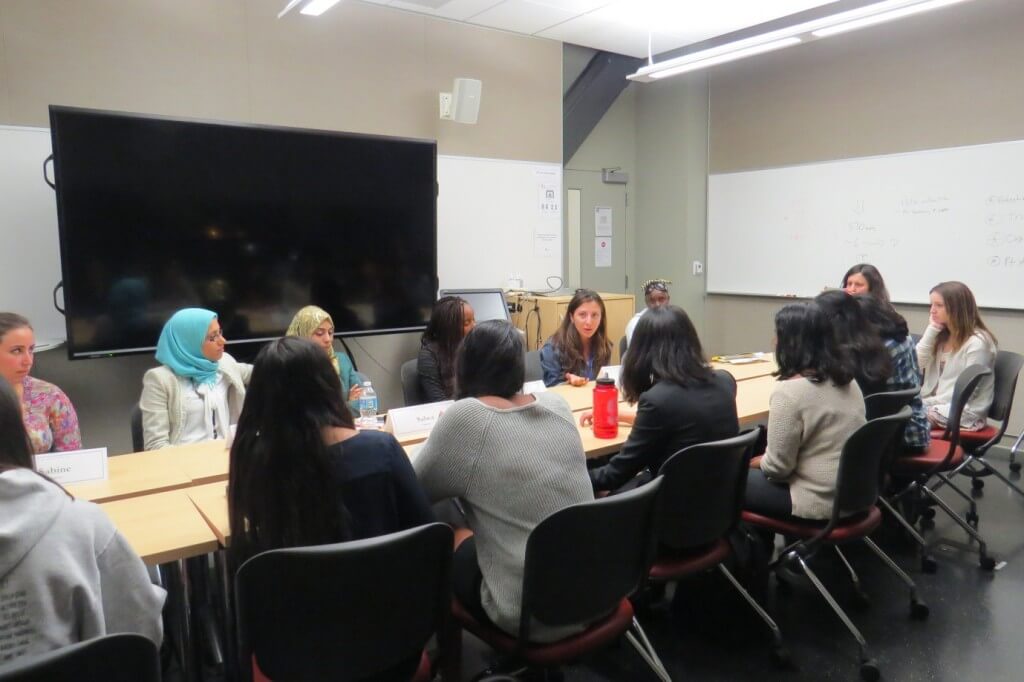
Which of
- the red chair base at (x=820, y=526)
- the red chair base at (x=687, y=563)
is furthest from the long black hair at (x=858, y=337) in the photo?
the red chair base at (x=687, y=563)

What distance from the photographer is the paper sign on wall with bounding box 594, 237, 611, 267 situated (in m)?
6.15

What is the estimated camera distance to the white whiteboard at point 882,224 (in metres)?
4.35

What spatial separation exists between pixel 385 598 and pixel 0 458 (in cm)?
73

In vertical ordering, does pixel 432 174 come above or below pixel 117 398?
above

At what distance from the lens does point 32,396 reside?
247 centimetres

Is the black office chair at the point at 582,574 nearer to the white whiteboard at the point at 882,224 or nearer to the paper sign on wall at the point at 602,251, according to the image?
the white whiteboard at the point at 882,224

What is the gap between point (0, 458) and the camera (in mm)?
1190

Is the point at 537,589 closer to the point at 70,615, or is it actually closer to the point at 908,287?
the point at 70,615

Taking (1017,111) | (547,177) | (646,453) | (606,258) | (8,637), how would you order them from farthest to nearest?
(606,258) < (547,177) < (1017,111) < (646,453) < (8,637)

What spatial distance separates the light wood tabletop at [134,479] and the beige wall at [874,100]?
15.6ft

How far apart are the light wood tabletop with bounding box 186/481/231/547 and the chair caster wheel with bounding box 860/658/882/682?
1.95 metres

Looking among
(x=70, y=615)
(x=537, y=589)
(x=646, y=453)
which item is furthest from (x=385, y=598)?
(x=646, y=453)

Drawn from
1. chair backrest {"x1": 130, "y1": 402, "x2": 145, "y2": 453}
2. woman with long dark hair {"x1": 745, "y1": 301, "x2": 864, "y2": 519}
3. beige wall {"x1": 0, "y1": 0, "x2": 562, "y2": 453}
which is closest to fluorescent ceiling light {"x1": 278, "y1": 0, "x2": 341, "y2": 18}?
beige wall {"x1": 0, "y1": 0, "x2": 562, "y2": 453}

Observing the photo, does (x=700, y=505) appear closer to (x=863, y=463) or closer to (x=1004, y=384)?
(x=863, y=463)
